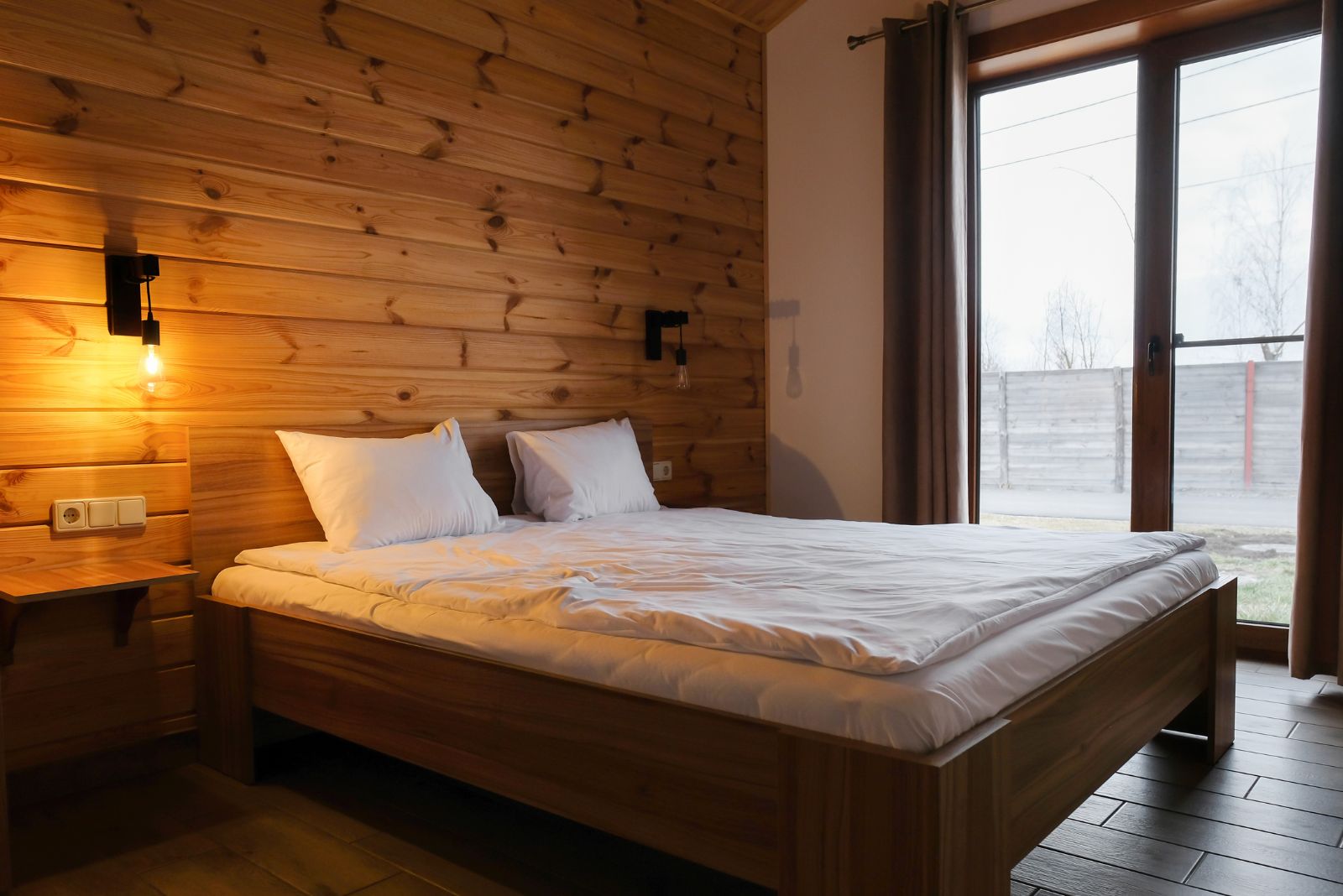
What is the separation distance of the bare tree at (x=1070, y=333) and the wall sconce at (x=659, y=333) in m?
1.49

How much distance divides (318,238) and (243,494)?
79 centimetres

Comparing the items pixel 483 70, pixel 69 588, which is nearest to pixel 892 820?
pixel 69 588

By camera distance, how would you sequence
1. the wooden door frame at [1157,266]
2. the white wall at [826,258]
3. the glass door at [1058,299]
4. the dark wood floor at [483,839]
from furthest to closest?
the white wall at [826,258]
the glass door at [1058,299]
the wooden door frame at [1157,266]
the dark wood floor at [483,839]

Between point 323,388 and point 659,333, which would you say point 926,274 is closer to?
point 659,333

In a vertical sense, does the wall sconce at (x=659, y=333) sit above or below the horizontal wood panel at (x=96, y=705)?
above

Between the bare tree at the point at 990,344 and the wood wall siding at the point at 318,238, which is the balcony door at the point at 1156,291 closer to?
the bare tree at the point at 990,344

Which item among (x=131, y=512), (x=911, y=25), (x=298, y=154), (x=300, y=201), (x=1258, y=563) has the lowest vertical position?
(x=1258, y=563)

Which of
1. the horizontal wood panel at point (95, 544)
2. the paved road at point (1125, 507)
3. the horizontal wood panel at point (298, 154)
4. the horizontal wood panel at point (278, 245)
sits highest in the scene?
the horizontal wood panel at point (298, 154)

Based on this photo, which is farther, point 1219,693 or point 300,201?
point 300,201

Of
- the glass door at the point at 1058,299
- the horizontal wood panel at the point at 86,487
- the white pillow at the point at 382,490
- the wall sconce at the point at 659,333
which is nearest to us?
the horizontal wood panel at the point at 86,487

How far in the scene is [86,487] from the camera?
2404 mm

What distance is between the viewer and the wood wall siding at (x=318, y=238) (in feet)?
7.66

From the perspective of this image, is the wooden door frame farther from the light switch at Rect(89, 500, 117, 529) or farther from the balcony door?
the light switch at Rect(89, 500, 117, 529)

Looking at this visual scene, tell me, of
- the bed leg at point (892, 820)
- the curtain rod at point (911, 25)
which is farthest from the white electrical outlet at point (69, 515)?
the curtain rod at point (911, 25)
